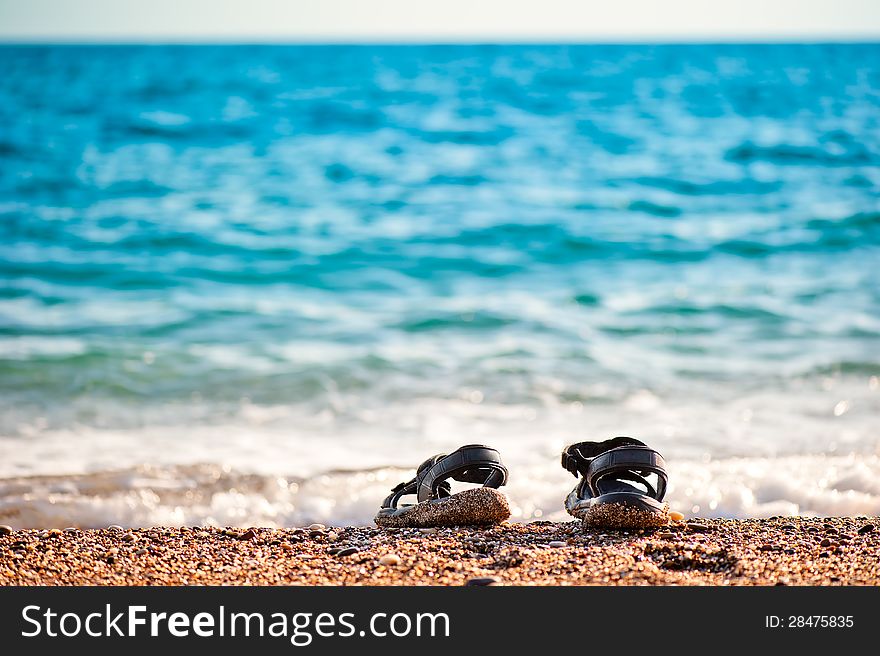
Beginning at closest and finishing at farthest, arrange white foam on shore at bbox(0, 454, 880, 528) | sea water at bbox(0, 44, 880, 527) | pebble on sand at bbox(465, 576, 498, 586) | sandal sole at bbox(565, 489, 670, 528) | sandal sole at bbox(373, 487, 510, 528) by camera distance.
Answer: pebble on sand at bbox(465, 576, 498, 586), sandal sole at bbox(565, 489, 670, 528), sandal sole at bbox(373, 487, 510, 528), white foam on shore at bbox(0, 454, 880, 528), sea water at bbox(0, 44, 880, 527)

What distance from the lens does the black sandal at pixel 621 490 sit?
3.07 meters

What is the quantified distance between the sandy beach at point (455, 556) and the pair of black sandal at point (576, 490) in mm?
54

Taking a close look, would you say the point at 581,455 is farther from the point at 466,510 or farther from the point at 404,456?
the point at 404,456

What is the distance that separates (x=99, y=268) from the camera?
8.73m

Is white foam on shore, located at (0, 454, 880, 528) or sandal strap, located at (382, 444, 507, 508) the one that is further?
white foam on shore, located at (0, 454, 880, 528)

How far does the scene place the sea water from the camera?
4.36 meters

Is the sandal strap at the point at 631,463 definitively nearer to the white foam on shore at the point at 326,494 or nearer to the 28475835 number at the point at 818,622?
the white foam on shore at the point at 326,494

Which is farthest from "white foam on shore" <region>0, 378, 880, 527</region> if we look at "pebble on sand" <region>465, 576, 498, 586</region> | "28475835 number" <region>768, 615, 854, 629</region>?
"28475835 number" <region>768, 615, 854, 629</region>

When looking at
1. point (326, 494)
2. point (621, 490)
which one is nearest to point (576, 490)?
point (621, 490)

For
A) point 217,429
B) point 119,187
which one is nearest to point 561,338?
point 217,429

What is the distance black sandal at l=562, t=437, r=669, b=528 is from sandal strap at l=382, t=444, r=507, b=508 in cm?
30

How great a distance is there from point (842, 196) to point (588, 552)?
9792 mm

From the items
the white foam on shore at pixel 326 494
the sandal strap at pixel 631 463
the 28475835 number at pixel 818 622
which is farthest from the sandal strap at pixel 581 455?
the 28475835 number at pixel 818 622

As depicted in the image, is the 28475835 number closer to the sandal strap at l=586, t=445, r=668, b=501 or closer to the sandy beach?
the sandy beach
